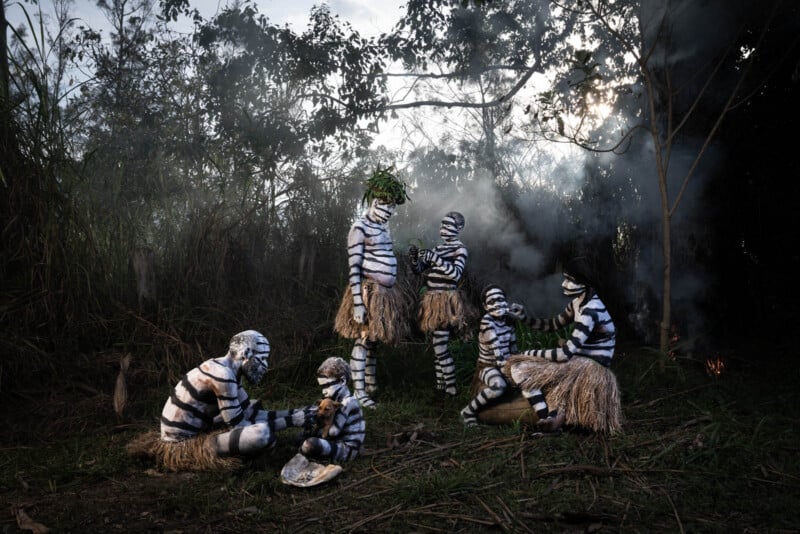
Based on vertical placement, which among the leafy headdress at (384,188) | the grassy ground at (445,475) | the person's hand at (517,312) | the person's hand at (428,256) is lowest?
the grassy ground at (445,475)

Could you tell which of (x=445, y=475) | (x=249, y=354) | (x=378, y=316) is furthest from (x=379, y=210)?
(x=445, y=475)

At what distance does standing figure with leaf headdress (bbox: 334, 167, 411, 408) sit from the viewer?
5.43 meters

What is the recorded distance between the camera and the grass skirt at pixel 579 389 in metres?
4.26

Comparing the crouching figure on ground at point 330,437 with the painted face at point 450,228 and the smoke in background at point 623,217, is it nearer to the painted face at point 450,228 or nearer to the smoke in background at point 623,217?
the painted face at point 450,228

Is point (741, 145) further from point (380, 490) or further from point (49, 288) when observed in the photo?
point (49, 288)

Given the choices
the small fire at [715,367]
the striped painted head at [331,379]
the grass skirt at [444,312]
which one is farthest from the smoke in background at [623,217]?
the striped painted head at [331,379]

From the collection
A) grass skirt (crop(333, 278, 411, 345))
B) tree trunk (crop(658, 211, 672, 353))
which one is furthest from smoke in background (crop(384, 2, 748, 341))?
grass skirt (crop(333, 278, 411, 345))

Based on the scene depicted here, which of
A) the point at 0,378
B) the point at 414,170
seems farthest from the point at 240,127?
the point at 0,378

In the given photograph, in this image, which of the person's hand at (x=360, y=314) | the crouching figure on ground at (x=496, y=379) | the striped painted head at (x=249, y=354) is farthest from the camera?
the person's hand at (x=360, y=314)

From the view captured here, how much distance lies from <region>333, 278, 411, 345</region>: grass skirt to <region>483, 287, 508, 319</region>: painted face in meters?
0.83

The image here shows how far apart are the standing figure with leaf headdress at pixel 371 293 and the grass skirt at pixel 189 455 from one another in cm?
180

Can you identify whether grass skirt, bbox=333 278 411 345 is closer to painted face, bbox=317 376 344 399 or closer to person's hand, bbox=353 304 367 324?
person's hand, bbox=353 304 367 324

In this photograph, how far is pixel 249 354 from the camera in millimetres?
3826

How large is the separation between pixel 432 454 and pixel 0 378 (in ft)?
11.1
